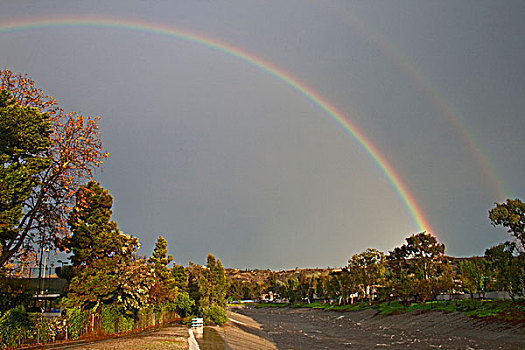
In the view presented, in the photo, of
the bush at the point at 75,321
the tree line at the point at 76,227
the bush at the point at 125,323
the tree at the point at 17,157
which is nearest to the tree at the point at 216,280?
the tree line at the point at 76,227

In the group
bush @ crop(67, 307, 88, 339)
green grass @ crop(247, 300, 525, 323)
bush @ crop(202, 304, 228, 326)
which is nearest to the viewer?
bush @ crop(67, 307, 88, 339)

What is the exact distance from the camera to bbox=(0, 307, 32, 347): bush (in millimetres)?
24438

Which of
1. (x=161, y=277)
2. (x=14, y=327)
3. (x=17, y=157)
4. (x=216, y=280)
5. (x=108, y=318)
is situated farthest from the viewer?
(x=216, y=280)

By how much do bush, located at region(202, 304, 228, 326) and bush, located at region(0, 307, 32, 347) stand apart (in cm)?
3165

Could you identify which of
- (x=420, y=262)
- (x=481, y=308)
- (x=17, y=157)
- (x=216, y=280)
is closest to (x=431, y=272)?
(x=420, y=262)

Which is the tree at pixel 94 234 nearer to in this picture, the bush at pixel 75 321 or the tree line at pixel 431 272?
the bush at pixel 75 321

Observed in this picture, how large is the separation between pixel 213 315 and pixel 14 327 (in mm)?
33570

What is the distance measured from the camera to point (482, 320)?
55688 mm

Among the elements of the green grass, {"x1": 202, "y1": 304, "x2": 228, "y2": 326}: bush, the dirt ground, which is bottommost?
the dirt ground

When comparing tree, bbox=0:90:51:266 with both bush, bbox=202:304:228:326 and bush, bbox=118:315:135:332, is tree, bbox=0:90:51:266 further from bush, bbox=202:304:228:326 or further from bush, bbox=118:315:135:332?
bush, bbox=202:304:228:326

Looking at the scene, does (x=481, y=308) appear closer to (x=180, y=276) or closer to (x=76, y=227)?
(x=180, y=276)

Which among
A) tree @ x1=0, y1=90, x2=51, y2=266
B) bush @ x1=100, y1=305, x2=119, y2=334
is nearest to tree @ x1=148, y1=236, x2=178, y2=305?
bush @ x1=100, y1=305, x2=119, y2=334

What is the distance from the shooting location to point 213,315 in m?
56.3

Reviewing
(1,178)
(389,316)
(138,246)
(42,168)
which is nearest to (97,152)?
(42,168)
